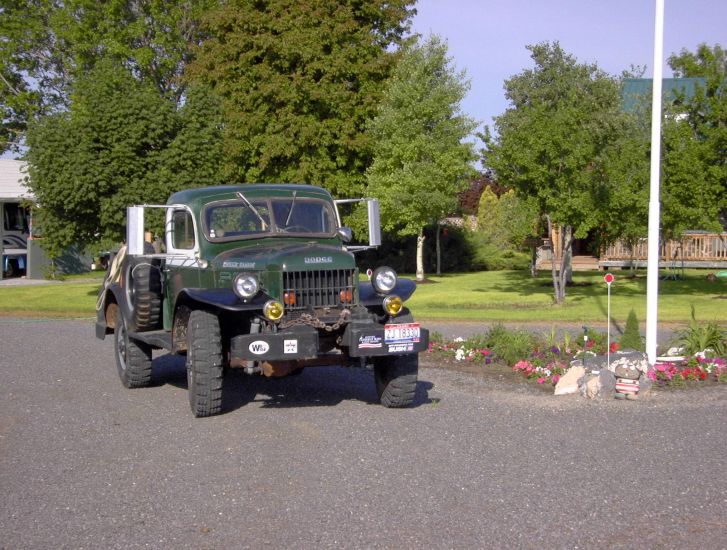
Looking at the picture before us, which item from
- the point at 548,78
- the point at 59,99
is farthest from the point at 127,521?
the point at 59,99

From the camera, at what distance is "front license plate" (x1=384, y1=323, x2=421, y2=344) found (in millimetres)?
8977

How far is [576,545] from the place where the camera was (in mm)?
5453

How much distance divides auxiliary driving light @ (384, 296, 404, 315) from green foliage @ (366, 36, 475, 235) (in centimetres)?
2376

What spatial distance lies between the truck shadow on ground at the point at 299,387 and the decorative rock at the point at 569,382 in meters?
1.53

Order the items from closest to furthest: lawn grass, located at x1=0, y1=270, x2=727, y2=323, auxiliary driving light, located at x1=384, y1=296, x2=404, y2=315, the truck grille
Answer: the truck grille < auxiliary driving light, located at x1=384, y1=296, x2=404, y2=315 < lawn grass, located at x1=0, y1=270, x2=727, y2=323

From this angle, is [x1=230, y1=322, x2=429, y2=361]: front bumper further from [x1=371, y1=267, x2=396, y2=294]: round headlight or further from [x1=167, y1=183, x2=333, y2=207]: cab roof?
[x1=167, y1=183, x2=333, y2=207]: cab roof

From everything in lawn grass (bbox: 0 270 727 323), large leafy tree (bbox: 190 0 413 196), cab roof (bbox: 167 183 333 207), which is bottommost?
lawn grass (bbox: 0 270 727 323)

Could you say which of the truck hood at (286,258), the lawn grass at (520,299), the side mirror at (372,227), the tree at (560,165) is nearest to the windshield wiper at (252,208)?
the truck hood at (286,258)

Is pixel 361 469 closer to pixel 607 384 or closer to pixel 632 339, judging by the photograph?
pixel 607 384

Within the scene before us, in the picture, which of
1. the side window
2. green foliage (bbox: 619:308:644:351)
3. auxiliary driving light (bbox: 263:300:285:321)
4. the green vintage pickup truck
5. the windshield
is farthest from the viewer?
green foliage (bbox: 619:308:644:351)

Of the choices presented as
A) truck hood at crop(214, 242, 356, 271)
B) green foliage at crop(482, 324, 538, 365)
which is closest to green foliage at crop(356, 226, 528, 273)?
green foliage at crop(482, 324, 538, 365)

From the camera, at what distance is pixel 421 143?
3381 cm

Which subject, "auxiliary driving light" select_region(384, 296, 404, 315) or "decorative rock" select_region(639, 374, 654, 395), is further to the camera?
"decorative rock" select_region(639, 374, 654, 395)

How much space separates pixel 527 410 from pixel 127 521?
488 centimetres
